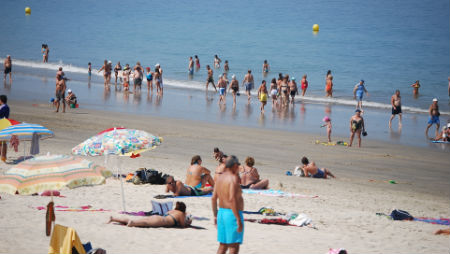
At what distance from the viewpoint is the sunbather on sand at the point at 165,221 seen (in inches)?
322

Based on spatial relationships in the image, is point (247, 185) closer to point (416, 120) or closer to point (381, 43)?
point (416, 120)

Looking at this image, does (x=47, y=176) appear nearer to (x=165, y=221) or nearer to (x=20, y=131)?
(x=165, y=221)

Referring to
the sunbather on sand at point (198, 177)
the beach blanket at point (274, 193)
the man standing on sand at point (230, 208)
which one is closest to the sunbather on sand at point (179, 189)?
the sunbather on sand at point (198, 177)

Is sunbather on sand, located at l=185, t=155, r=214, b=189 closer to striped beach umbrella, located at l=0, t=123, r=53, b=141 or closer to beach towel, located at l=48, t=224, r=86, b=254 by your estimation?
striped beach umbrella, located at l=0, t=123, r=53, b=141

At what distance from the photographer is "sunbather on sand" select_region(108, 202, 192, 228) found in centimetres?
818

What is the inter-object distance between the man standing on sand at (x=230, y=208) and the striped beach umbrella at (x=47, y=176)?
170cm

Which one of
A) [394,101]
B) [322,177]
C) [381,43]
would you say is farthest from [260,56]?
[322,177]

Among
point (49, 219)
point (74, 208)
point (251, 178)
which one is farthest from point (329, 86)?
point (49, 219)

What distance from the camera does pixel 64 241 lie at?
629 centimetres

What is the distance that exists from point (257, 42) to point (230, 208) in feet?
184

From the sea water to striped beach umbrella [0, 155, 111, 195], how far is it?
530 inches

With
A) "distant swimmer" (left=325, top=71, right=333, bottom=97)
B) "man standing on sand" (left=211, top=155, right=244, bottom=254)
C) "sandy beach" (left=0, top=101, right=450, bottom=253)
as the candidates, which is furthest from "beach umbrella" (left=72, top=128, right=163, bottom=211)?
"distant swimmer" (left=325, top=71, right=333, bottom=97)

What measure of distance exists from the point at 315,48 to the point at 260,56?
8.66 meters

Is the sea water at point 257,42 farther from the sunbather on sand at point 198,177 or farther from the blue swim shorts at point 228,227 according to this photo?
the blue swim shorts at point 228,227
